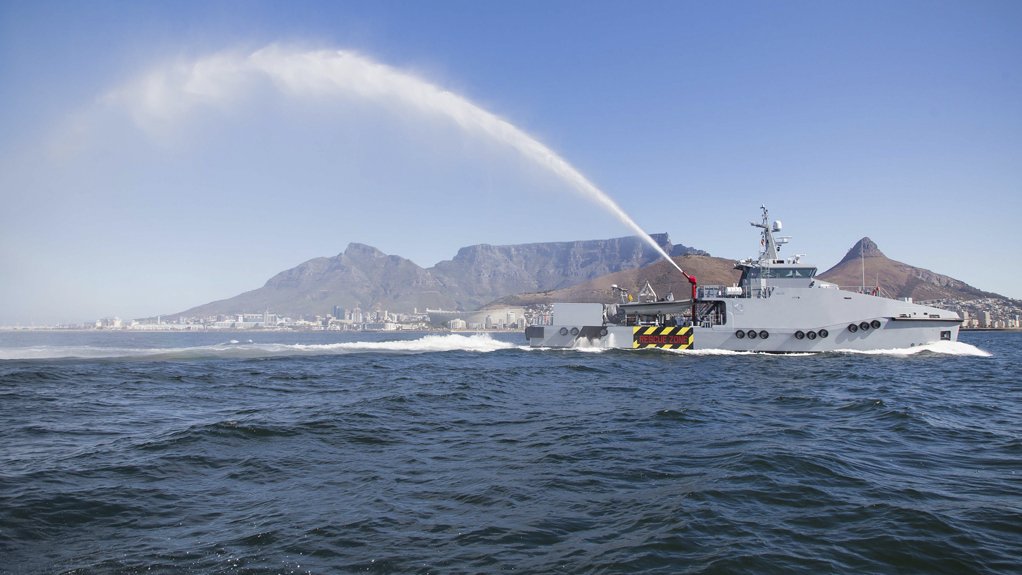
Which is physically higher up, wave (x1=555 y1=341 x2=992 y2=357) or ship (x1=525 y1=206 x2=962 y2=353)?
ship (x1=525 y1=206 x2=962 y2=353)

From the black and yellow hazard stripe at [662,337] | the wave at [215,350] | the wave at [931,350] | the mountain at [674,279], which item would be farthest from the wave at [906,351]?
the mountain at [674,279]

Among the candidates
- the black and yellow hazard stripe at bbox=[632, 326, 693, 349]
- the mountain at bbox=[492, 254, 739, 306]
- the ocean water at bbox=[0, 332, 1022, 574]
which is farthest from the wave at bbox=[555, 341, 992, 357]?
the mountain at bbox=[492, 254, 739, 306]

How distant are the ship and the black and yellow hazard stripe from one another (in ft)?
0.22

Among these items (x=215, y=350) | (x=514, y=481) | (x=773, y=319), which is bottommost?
A: (x=215, y=350)

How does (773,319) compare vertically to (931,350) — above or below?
above

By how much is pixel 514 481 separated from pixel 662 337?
97.2ft

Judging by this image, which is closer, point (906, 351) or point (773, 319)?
Result: point (906, 351)

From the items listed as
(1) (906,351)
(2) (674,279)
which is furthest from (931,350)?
(2) (674,279)

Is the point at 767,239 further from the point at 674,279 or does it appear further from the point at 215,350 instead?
the point at 674,279

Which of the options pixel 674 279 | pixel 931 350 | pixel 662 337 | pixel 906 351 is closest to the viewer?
pixel 906 351

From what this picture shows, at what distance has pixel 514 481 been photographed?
7488 mm

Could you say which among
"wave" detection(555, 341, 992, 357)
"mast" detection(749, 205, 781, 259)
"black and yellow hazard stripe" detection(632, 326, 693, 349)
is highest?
"mast" detection(749, 205, 781, 259)

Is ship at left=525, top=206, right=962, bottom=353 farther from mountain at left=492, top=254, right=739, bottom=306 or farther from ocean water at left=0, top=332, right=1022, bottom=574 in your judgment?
mountain at left=492, top=254, right=739, bottom=306

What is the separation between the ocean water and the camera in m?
5.05
